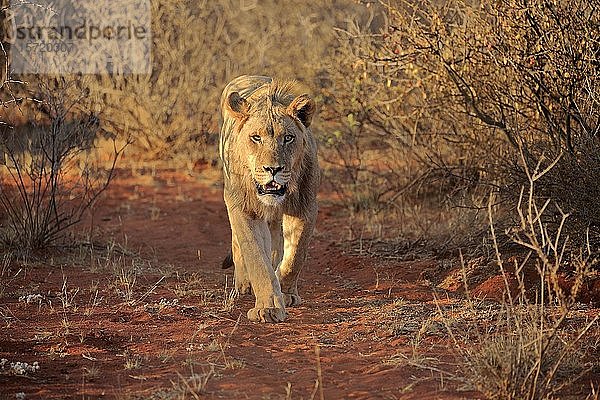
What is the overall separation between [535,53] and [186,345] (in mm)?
3353

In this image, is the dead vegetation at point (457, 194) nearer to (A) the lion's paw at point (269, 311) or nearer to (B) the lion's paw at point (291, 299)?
(A) the lion's paw at point (269, 311)

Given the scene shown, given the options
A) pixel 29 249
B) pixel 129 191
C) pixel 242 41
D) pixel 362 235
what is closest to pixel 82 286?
pixel 29 249

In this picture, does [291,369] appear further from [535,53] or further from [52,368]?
[535,53]

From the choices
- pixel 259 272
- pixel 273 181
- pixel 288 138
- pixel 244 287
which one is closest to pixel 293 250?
pixel 259 272

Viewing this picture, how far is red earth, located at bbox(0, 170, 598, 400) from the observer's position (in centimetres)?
485

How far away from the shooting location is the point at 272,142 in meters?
6.25

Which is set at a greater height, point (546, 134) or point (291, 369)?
point (546, 134)

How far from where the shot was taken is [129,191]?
12453 millimetres

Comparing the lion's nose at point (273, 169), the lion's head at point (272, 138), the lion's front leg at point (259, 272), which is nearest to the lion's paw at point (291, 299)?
the lion's front leg at point (259, 272)

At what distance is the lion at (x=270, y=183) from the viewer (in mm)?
6223

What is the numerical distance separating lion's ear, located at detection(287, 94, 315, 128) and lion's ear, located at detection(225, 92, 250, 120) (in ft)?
1.04

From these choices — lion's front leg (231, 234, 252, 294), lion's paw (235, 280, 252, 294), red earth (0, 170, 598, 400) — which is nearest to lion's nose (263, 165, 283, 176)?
red earth (0, 170, 598, 400)

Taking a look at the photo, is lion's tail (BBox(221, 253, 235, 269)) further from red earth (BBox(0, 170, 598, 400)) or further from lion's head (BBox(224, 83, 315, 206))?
lion's head (BBox(224, 83, 315, 206))

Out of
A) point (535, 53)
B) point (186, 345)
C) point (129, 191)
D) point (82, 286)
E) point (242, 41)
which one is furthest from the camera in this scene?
point (242, 41)
